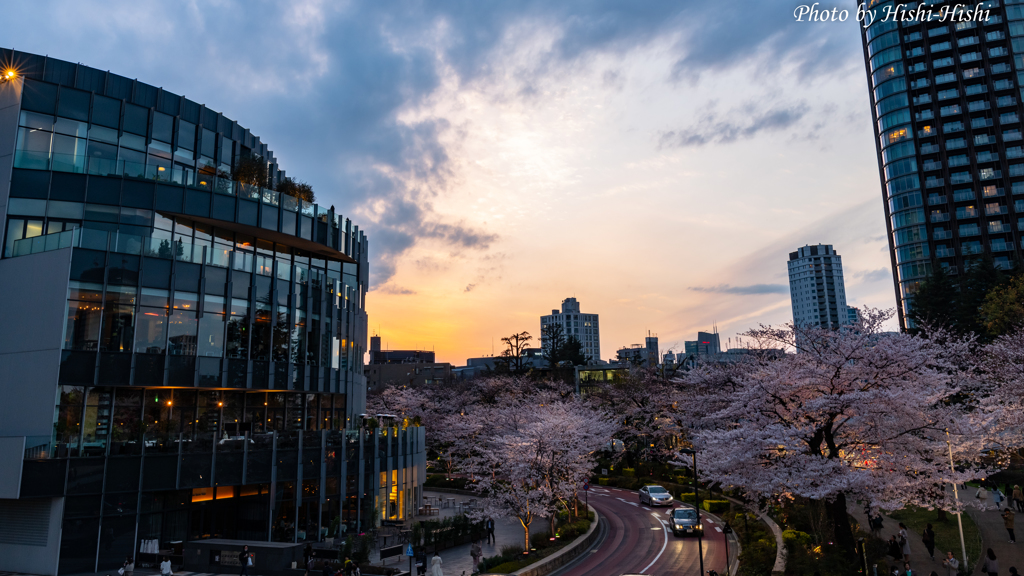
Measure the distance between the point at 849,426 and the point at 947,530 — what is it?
40.6 ft

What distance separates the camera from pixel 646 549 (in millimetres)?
32219

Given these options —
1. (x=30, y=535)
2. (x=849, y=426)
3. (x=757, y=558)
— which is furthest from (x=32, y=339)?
(x=849, y=426)

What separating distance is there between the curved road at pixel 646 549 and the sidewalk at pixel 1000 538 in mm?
10812

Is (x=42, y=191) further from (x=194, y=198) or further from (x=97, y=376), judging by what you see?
(x=97, y=376)

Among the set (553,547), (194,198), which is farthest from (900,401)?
(194,198)

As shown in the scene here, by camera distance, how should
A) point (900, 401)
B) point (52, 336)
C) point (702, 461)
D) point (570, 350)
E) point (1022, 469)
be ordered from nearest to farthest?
point (900, 401)
point (702, 461)
point (52, 336)
point (1022, 469)
point (570, 350)

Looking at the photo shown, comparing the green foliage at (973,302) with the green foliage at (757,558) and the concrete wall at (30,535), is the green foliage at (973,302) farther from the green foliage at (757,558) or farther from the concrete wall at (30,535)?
the concrete wall at (30,535)

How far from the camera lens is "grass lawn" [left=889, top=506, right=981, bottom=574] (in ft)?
84.7

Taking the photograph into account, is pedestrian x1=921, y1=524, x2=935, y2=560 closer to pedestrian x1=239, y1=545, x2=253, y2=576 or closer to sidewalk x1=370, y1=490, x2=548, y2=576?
sidewalk x1=370, y1=490, x2=548, y2=576

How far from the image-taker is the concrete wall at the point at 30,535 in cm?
2661

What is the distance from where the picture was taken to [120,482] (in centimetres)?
2820

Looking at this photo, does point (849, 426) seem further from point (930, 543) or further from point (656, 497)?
point (656, 497)

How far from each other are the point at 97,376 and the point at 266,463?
932cm

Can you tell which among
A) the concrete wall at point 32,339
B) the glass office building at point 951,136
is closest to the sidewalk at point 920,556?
the concrete wall at point 32,339
